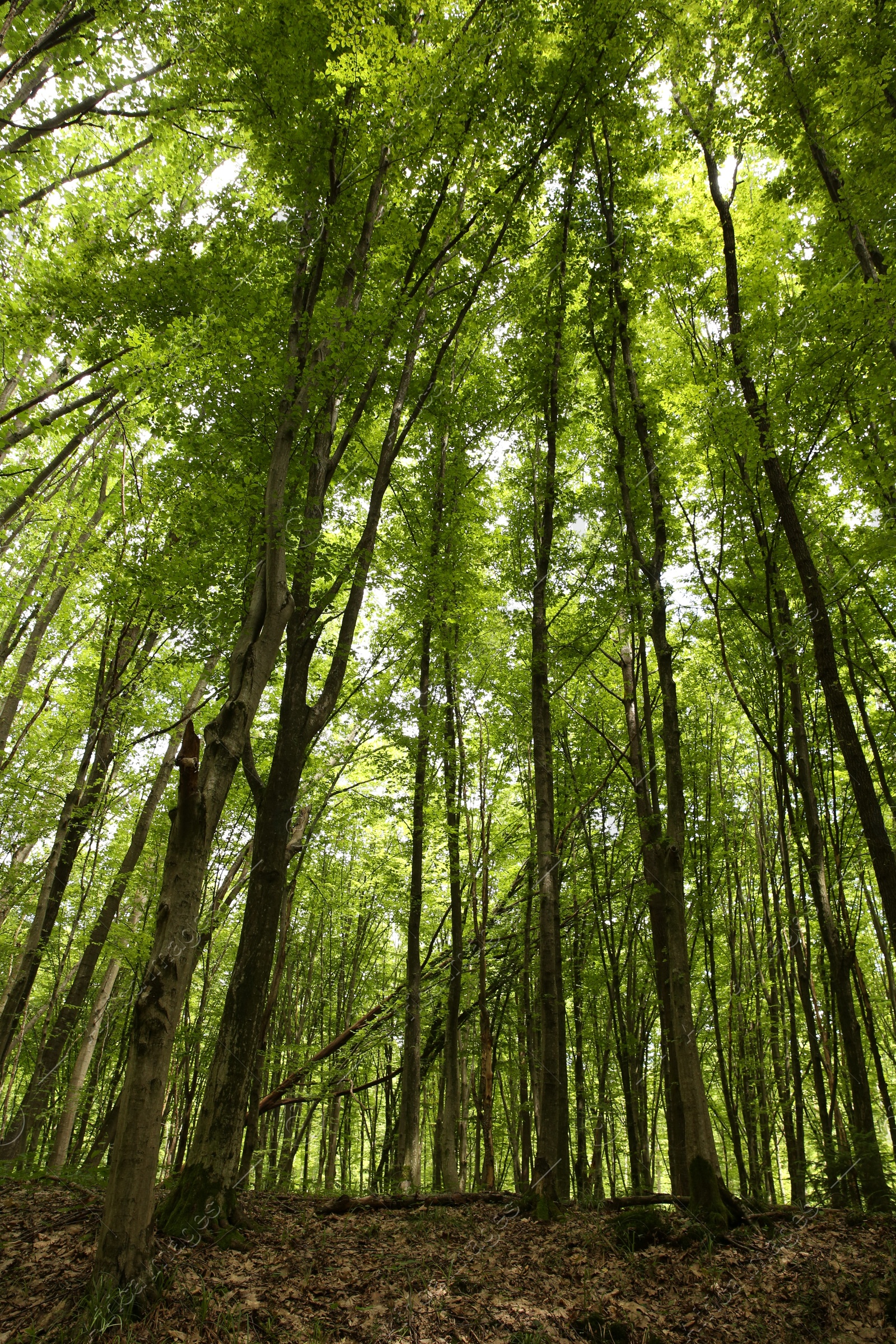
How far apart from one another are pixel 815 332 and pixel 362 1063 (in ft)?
27.6

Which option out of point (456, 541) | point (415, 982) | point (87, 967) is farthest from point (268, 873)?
point (456, 541)

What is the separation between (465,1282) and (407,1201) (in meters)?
1.92

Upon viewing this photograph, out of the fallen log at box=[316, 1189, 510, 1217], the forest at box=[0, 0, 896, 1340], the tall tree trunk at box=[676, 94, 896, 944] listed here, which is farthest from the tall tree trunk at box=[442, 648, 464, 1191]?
the tall tree trunk at box=[676, 94, 896, 944]

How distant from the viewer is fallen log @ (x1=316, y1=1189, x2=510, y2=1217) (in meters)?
5.23

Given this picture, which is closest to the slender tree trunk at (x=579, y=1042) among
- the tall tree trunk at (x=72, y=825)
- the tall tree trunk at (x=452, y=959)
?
the tall tree trunk at (x=452, y=959)

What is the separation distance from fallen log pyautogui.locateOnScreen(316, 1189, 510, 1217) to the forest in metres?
0.06

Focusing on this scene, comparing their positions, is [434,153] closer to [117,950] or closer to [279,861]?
[279,861]

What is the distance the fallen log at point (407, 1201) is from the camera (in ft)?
17.2

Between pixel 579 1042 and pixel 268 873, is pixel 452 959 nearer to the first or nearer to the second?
pixel 579 1042

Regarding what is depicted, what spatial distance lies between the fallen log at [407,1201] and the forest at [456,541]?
6 cm

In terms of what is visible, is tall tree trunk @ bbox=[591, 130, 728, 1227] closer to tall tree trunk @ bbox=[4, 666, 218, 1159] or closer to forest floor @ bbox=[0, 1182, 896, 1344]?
forest floor @ bbox=[0, 1182, 896, 1344]

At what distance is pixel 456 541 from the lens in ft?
28.0

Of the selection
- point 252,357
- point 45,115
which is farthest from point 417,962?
point 45,115

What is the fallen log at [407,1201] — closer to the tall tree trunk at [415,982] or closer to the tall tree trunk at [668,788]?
the tall tree trunk at [415,982]
